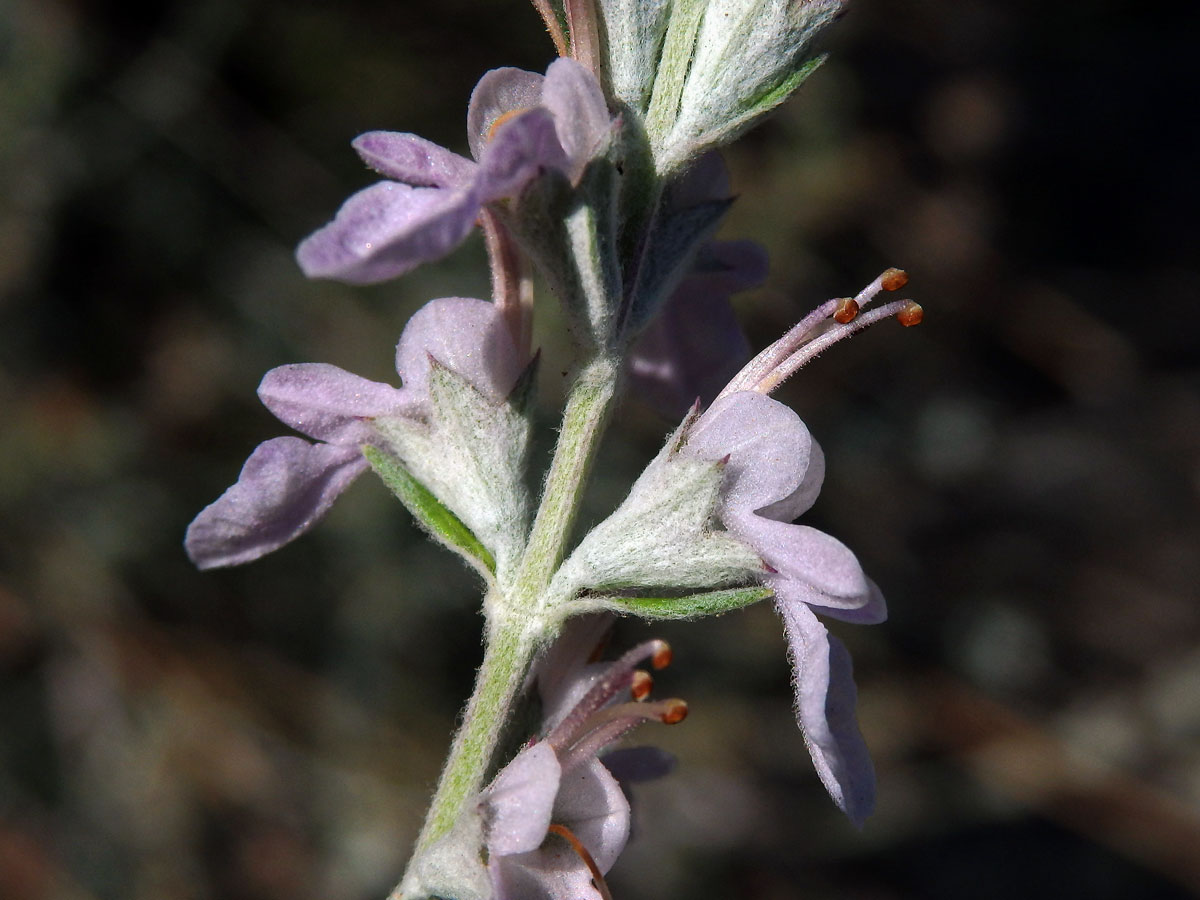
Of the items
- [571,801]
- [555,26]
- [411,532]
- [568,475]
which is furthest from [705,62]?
[411,532]

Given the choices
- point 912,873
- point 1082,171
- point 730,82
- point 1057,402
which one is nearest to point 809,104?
point 1057,402

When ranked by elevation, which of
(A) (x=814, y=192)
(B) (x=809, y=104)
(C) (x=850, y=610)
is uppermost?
(C) (x=850, y=610)

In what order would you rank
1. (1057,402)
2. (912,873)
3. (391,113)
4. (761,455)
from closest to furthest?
(761,455), (391,113), (912,873), (1057,402)

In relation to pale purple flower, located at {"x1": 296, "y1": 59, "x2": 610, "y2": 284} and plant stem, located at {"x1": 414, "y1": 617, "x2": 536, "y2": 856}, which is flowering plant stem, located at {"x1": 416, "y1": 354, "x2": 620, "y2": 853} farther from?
pale purple flower, located at {"x1": 296, "y1": 59, "x2": 610, "y2": 284}

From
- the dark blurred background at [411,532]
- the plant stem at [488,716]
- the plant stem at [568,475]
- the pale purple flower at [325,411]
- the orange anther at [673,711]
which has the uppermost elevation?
the pale purple flower at [325,411]

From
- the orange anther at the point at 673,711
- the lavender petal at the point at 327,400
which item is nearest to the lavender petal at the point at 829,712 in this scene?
the orange anther at the point at 673,711

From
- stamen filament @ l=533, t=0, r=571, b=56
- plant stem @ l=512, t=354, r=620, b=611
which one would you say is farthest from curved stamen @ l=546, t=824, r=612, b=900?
stamen filament @ l=533, t=0, r=571, b=56

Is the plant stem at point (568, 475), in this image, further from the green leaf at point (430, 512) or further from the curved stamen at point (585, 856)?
the curved stamen at point (585, 856)

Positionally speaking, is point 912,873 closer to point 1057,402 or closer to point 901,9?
point 1057,402
